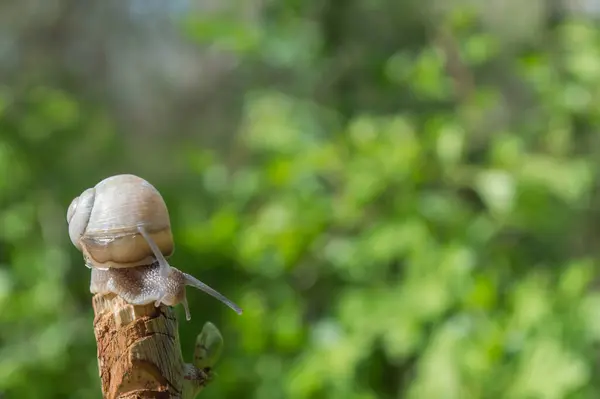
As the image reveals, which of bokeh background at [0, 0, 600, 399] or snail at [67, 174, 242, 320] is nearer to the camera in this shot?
snail at [67, 174, 242, 320]

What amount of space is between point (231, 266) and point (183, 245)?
118 millimetres

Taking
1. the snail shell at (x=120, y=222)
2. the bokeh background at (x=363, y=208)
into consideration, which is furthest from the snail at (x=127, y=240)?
the bokeh background at (x=363, y=208)

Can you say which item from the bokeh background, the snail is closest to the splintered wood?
the snail

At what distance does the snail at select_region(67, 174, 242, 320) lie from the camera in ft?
1.42

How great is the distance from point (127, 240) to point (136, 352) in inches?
2.8

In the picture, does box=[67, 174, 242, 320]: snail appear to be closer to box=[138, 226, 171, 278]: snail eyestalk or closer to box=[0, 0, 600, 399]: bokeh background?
box=[138, 226, 171, 278]: snail eyestalk

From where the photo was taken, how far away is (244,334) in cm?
144

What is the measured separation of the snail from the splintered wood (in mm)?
10

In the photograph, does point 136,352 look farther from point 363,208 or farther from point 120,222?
point 363,208

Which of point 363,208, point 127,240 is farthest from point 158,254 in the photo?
point 363,208

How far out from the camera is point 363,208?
55.9 inches

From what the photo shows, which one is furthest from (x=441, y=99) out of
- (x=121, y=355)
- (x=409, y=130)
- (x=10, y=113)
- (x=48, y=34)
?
(x=121, y=355)

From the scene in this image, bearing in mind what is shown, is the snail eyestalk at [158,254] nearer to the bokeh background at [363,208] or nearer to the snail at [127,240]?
the snail at [127,240]

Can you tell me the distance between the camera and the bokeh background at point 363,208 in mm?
1278
